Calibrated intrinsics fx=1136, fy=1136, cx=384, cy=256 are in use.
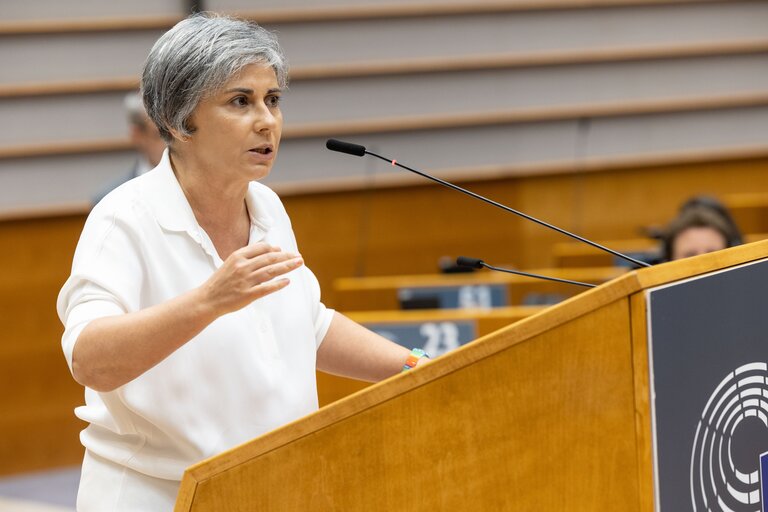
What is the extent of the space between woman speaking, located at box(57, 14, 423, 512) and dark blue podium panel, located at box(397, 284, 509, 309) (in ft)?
10.1

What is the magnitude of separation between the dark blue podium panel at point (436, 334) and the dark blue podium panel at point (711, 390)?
2.38 metres

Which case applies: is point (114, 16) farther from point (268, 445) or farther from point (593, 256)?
point (268, 445)

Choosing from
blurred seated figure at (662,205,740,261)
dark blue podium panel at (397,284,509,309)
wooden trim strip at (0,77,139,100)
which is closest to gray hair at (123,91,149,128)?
wooden trim strip at (0,77,139,100)

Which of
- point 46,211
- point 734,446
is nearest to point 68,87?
point 46,211

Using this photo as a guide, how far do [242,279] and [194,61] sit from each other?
1.24ft

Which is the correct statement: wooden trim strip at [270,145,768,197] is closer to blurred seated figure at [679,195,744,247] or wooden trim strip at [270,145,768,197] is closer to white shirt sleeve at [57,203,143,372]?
blurred seated figure at [679,195,744,247]

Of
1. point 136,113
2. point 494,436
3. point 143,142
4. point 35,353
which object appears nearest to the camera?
point 494,436

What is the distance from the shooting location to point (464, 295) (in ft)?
16.1

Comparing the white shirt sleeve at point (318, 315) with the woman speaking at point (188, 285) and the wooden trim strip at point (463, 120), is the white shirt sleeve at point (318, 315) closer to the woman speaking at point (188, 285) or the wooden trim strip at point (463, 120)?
the woman speaking at point (188, 285)

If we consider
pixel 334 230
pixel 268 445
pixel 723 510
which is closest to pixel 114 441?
pixel 268 445

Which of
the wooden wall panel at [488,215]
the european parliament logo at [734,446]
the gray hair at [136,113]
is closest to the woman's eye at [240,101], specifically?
the european parliament logo at [734,446]

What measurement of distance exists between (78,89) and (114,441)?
178 inches

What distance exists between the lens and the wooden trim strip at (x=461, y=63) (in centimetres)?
583

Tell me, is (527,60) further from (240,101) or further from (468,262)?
(240,101)
